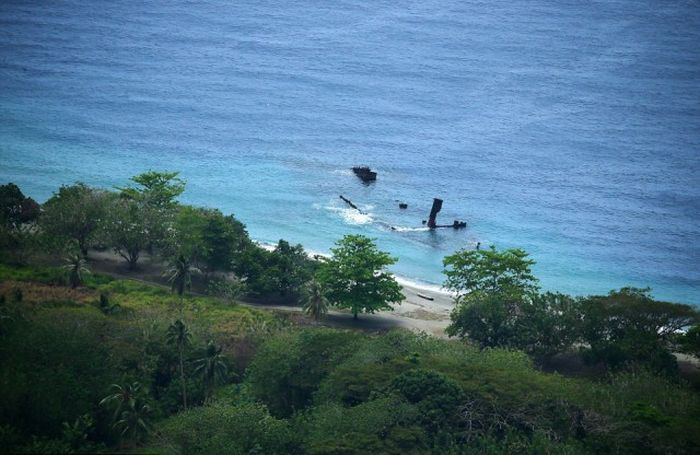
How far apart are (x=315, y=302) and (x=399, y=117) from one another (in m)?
52.7

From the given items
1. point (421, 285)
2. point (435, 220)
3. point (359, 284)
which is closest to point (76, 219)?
point (359, 284)

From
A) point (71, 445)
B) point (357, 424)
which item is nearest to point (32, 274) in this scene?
point (71, 445)

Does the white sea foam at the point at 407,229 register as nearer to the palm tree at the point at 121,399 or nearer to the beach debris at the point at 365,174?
the beach debris at the point at 365,174

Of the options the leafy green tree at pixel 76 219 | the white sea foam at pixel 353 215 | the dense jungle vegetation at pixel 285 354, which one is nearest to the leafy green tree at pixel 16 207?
the dense jungle vegetation at pixel 285 354

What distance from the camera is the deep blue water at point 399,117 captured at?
345 ft

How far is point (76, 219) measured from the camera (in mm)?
85875

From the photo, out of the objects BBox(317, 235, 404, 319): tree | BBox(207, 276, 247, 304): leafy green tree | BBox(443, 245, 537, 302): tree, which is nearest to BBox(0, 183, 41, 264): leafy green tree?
BBox(207, 276, 247, 304): leafy green tree

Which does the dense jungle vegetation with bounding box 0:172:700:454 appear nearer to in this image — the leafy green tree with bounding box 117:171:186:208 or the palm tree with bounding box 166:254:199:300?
the palm tree with bounding box 166:254:199:300

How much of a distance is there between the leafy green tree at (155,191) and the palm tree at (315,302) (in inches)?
742

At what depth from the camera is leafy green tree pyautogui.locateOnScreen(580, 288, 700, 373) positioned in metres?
74.8

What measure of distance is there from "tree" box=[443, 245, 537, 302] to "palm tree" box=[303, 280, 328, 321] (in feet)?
33.6

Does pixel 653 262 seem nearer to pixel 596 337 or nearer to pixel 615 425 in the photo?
pixel 596 337

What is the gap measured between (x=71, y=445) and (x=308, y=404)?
16.3 m

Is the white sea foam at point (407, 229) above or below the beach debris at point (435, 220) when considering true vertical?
below
